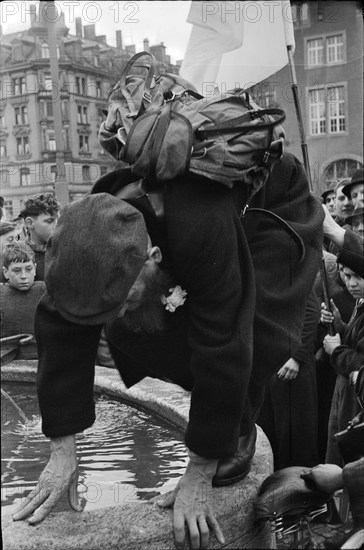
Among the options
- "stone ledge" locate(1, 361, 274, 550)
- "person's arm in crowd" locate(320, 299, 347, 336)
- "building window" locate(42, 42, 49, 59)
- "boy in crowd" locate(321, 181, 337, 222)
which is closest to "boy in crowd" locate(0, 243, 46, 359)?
"building window" locate(42, 42, 49, 59)

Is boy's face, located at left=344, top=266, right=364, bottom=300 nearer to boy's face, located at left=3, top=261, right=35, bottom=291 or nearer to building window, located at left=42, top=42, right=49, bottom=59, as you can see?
building window, located at left=42, top=42, right=49, bottom=59

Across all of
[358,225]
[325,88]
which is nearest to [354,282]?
[358,225]

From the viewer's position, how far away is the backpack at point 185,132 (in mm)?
2260

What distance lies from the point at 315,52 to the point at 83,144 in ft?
3.44

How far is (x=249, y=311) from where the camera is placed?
232 cm

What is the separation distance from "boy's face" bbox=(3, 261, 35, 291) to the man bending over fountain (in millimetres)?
1324

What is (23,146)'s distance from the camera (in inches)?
110

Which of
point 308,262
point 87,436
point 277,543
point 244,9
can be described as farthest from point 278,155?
point 87,436

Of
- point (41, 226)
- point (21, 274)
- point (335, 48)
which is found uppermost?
point (335, 48)

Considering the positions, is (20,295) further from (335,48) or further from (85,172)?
(335,48)

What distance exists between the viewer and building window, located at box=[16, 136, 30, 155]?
9.09 feet

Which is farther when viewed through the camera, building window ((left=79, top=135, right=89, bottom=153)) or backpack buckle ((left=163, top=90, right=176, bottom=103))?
building window ((left=79, top=135, right=89, bottom=153))

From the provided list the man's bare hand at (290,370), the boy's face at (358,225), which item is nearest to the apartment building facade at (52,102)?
the boy's face at (358,225)

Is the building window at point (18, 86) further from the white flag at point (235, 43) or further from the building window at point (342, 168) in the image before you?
the building window at point (342, 168)
